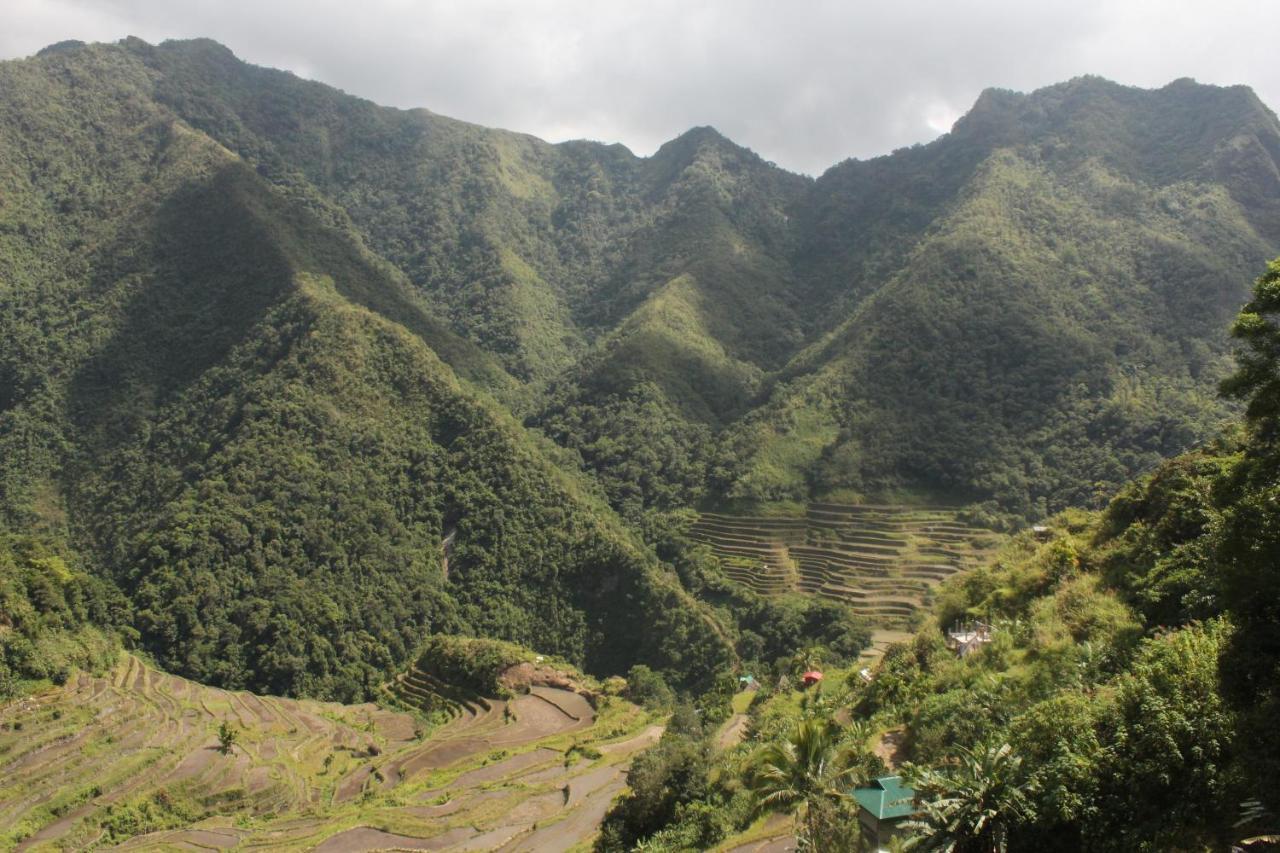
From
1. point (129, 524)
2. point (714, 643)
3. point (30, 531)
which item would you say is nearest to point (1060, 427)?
point (714, 643)

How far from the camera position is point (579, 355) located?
477 feet

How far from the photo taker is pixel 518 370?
444ft

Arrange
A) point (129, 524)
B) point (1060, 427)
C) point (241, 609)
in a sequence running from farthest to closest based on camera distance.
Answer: point (1060, 427) → point (129, 524) → point (241, 609)

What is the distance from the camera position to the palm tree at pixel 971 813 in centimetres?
1305

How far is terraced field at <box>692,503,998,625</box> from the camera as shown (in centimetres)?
6750

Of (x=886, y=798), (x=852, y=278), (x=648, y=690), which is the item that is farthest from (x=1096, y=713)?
(x=852, y=278)

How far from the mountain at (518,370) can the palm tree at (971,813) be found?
41.1 metres

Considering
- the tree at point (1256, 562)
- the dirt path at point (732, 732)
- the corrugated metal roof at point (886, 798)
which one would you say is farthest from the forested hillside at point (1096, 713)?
the dirt path at point (732, 732)

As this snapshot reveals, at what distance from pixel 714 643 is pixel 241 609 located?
33.3 m

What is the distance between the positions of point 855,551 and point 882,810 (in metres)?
58.6

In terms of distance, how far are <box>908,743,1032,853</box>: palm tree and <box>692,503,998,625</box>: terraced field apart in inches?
2066

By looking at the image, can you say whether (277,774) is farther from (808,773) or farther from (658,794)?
(808,773)

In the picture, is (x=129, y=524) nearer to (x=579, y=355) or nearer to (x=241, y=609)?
(x=241, y=609)

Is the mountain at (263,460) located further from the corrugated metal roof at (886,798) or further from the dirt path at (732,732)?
the corrugated metal roof at (886,798)
